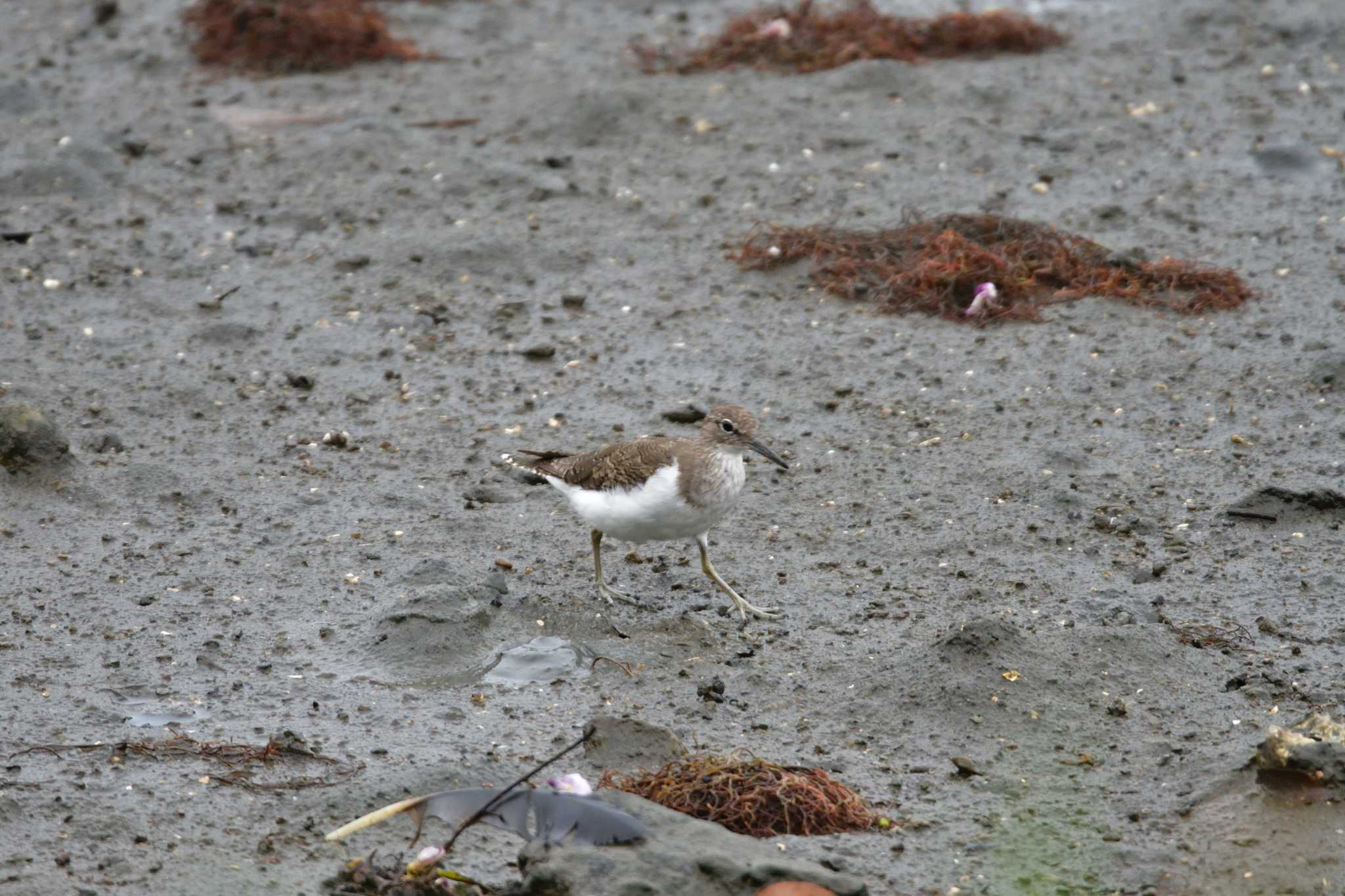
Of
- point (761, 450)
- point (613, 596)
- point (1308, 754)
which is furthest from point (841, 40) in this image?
point (1308, 754)

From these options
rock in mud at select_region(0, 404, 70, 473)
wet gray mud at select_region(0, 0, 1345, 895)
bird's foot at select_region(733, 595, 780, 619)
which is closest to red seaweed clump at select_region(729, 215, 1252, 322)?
wet gray mud at select_region(0, 0, 1345, 895)

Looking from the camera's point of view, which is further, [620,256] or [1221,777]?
[620,256]

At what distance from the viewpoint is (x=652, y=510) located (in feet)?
23.0

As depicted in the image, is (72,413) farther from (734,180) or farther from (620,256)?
(734,180)

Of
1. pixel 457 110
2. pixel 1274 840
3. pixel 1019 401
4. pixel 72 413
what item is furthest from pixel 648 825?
pixel 457 110

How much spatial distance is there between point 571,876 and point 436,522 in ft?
11.1

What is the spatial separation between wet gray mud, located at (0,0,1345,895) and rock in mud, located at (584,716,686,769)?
0.32ft

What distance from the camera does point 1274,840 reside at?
5.36 metres

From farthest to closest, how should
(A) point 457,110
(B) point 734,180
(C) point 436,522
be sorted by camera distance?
(A) point 457,110 → (B) point 734,180 → (C) point 436,522

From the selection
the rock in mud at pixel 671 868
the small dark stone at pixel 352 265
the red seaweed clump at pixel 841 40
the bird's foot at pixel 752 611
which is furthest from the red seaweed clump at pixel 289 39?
the rock in mud at pixel 671 868

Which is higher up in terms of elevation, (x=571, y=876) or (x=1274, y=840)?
(x=571, y=876)

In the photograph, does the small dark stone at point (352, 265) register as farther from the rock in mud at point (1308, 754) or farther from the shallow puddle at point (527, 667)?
the rock in mud at point (1308, 754)

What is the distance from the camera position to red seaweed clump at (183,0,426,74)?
1352 centimetres

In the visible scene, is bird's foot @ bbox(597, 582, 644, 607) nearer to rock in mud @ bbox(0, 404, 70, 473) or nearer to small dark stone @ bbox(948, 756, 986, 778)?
small dark stone @ bbox(948, 756, 986, 778)
